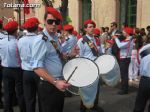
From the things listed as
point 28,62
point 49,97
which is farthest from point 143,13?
point 49,97

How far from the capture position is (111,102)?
9.54 m

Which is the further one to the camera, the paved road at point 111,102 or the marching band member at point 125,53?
the marching band member at point 125,53

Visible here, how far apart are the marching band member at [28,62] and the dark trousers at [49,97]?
2.47 metres

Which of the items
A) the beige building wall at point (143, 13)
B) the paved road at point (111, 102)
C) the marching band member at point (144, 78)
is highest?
the beige building wall at point (143, 13)

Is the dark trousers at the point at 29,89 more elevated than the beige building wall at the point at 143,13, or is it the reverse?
the beige building wall at the point at 143,13

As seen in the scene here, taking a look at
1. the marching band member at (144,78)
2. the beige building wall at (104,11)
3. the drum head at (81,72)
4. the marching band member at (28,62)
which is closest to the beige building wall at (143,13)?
the beige building wall at (104,11)

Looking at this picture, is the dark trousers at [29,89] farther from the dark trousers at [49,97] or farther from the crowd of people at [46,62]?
the dark trousers at [49,97]

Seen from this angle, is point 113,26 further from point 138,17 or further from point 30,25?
point 30,25

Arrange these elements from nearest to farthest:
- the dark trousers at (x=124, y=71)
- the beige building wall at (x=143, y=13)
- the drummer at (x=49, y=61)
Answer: the drummer at (x=49, y=61), the dark trousers at (x=124, y=71), the beige building wall at (x=143, y=13)

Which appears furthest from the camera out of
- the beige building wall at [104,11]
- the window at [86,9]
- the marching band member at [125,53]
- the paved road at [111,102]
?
the window at [86,9]

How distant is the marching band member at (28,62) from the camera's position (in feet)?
23.9

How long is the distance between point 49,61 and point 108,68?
2930 mm

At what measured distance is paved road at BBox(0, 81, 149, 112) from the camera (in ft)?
28.9

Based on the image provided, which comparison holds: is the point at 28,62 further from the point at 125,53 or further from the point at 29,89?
the point at 125,53
